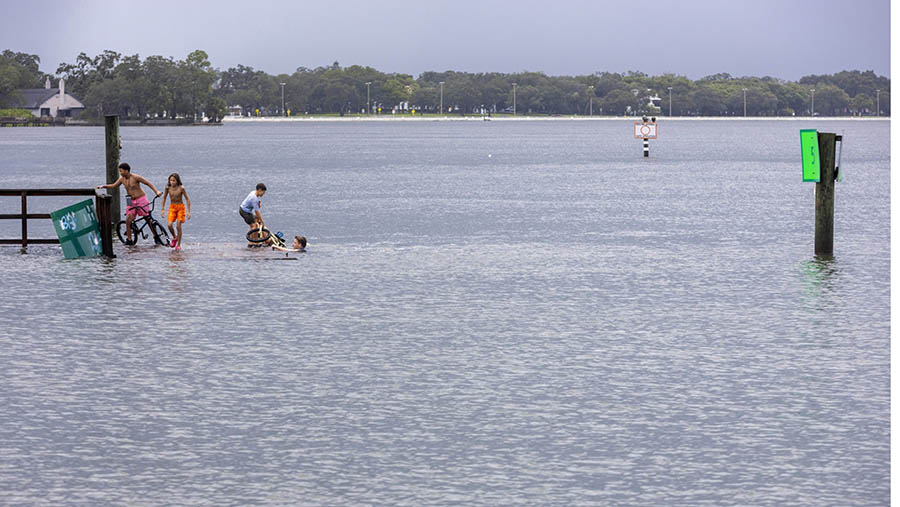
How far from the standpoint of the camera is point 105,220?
25.9 m

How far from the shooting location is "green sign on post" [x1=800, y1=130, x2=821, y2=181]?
24.7 m

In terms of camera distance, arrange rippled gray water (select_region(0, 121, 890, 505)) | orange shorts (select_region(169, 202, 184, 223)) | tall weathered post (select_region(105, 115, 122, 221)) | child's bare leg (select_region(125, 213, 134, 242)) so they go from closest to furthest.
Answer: rippled gray water (select_region(0, 121, 890, 505)), orange shorts (select_region(169, 202, 184, 223)), child's bare leg (select_region(125, 213, 134, 242)), tall weathered post (select_region(105, 115, 122, 221))

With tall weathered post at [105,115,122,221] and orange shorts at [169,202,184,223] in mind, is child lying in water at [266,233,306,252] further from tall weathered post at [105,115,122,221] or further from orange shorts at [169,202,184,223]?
tall weathered post at [105,115,122,221]

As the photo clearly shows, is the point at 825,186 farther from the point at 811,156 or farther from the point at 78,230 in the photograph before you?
the point at 78,230

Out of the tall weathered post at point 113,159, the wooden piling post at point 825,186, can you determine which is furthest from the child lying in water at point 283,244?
the wooden piling post at point 825,186

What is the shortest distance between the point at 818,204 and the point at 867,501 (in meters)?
16.4

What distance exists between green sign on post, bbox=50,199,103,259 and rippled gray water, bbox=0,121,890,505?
0.49 meters

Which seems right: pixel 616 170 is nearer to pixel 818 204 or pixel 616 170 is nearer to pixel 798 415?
pixel 818 204

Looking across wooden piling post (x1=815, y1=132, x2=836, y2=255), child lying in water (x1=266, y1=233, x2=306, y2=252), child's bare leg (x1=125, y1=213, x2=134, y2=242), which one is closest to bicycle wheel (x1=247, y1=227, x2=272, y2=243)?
child lying in water (x1=266, y1=233, x2=306, y2=252)

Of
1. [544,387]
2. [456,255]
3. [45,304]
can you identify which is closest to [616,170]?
[456,255]

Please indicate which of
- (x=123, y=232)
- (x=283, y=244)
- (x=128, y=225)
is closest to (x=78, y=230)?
(x=128, y=225)

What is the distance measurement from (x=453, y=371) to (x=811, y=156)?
12638 mm

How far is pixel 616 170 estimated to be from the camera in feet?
241

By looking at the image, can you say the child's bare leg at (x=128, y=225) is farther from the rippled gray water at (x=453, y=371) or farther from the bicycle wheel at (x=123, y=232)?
the rippled gray water at (x=453, y=371)
